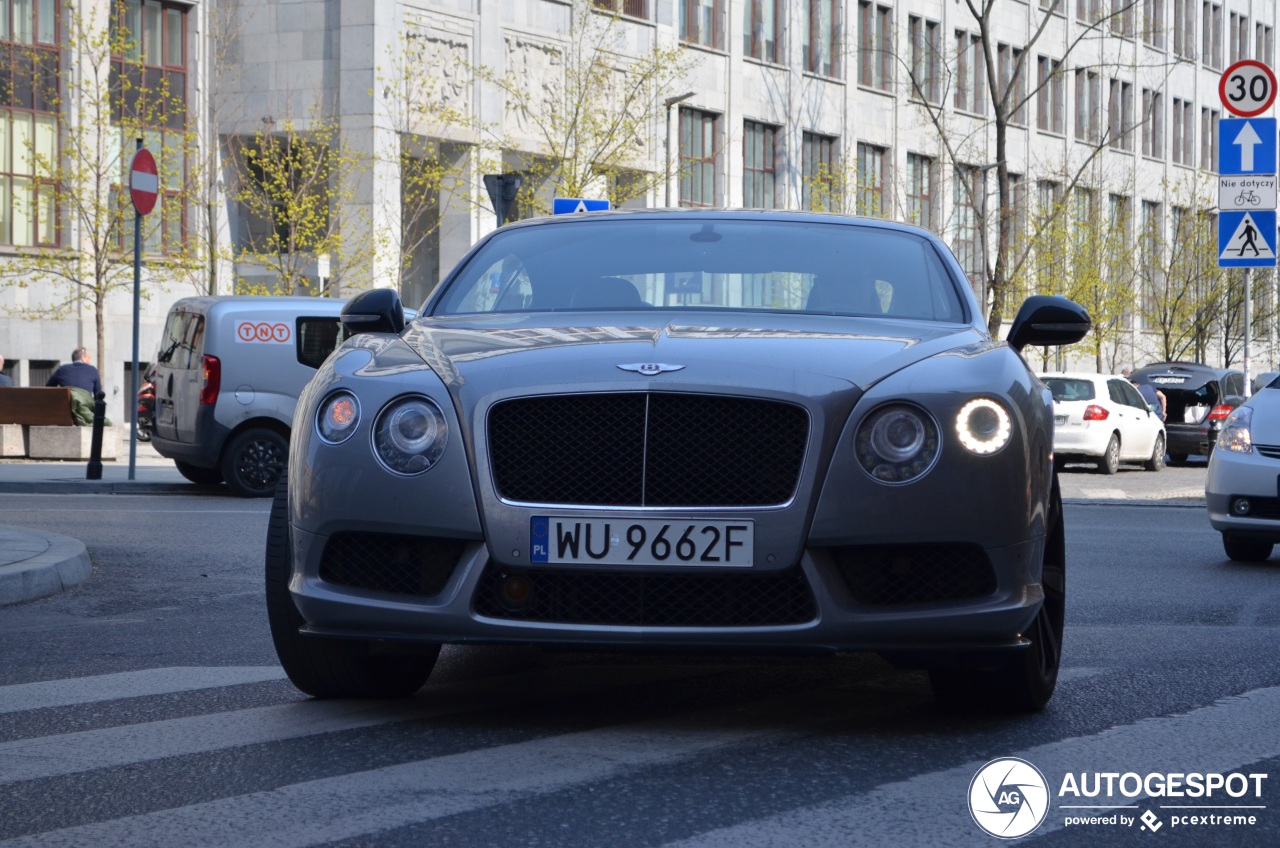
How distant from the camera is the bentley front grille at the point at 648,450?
15.9 feet

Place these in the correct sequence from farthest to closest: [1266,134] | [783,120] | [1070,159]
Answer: [1070,159], [783,120], [1266,134]

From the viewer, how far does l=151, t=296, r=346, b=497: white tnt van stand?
17.4 metres

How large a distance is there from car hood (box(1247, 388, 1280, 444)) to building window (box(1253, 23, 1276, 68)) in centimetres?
7150

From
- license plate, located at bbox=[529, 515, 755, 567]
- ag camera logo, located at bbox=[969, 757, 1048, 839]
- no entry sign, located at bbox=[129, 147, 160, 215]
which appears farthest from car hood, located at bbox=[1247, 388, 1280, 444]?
no entry sign, located at bbox=[129, 147, 160, 215]

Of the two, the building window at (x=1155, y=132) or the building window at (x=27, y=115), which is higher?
the building window at (x=1155, y=132)

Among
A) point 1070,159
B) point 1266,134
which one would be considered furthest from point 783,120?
point 1266,134

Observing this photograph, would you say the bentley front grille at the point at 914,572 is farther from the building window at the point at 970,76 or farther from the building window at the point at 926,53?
the building window at the point at 970,76

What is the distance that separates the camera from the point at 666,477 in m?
4.86

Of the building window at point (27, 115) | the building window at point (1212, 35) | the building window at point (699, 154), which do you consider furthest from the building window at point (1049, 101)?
the building window at point (27, 115)

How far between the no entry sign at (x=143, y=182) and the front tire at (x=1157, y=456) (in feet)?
51.2

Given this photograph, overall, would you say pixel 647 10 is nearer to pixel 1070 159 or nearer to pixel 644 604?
pixel 1070 159

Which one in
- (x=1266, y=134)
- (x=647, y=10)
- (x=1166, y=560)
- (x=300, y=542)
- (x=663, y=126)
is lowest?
(x=1166, y=560)

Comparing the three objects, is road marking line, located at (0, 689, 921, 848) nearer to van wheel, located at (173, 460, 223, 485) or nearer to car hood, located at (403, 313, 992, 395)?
car hood, located at (403, 313, 992, 395)

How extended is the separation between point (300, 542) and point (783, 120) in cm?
4761
